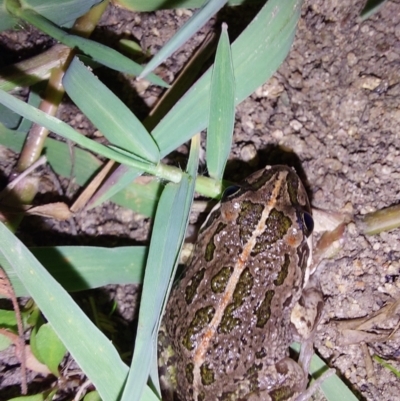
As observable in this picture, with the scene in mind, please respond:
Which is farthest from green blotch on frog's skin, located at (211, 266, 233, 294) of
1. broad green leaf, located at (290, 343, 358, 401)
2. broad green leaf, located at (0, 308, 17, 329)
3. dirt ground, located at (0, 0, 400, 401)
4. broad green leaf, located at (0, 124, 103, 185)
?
broad green leaf, located at (0, 308, 17, 329)

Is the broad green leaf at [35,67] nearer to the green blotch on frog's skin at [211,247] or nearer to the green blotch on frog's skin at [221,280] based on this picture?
the green blotch on frog's skin at [211,247]

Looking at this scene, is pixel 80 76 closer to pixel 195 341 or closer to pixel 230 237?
pixel 230 237

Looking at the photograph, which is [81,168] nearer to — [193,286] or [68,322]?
[193,286]

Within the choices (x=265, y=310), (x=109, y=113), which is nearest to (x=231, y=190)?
(x=265, y=310)

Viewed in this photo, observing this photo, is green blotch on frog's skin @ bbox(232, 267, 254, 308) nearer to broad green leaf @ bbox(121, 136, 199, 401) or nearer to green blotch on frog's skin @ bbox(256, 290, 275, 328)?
green blotch on frog's skin @ bbox(256, 290, 275, 328)

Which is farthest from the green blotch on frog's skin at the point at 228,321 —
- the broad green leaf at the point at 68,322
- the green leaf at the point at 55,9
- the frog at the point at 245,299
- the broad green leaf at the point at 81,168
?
the green leaf at the point at 55,9

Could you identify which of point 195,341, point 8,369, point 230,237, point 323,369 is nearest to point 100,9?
point 230,237
